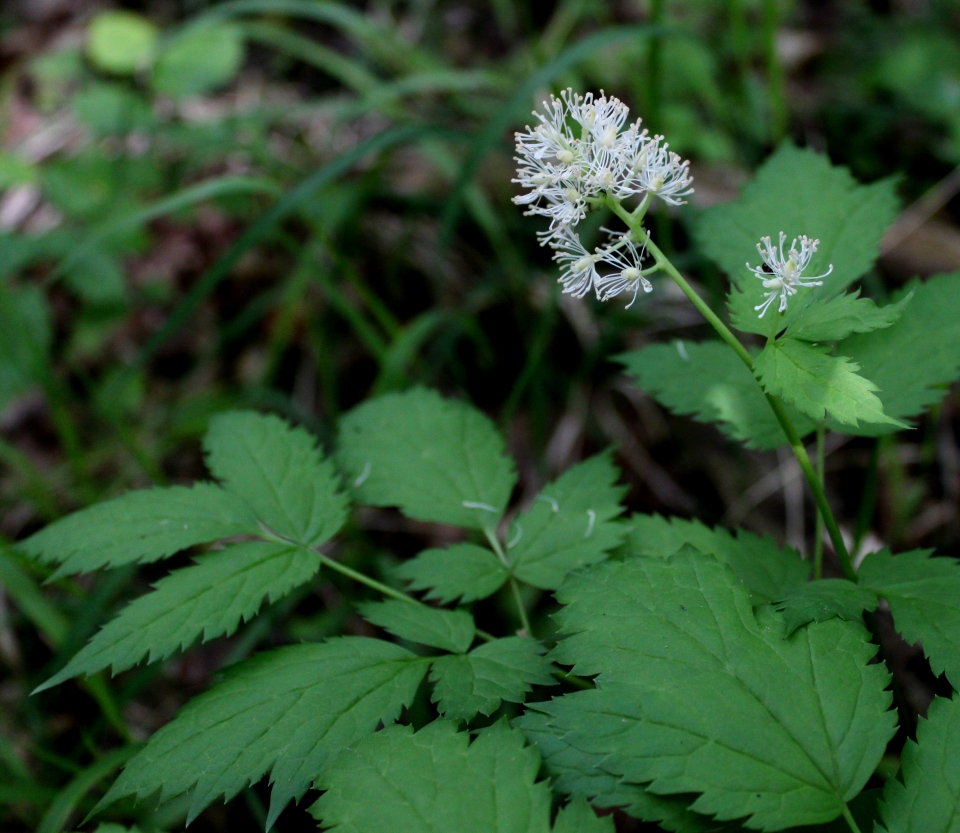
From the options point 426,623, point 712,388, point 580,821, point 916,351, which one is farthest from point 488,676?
point 916,351

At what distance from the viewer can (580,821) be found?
1039mm

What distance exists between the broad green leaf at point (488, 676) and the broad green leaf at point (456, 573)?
15cm

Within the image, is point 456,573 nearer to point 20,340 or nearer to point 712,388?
point 712,388

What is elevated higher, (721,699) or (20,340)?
(20,340)

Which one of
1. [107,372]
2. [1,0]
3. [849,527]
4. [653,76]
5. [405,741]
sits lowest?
[849,527]

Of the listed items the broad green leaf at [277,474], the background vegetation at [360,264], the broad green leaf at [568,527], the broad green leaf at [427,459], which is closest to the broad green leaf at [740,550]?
the broad green leaf at [568,527]

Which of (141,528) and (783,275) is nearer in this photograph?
(783,275)

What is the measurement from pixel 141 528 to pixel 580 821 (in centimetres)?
92

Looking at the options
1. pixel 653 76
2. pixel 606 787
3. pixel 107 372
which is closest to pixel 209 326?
pixel 107 372

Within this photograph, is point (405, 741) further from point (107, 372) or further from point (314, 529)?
Result: point (107, 372)

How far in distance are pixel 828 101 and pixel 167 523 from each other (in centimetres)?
352

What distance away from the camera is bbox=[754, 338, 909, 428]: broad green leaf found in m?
1.11

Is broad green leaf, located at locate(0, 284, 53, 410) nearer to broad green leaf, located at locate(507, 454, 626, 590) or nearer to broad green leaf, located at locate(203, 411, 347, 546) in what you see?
broad green leaf, located at locate(203, 411, 347, 546)

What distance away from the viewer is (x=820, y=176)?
5.45 ft
